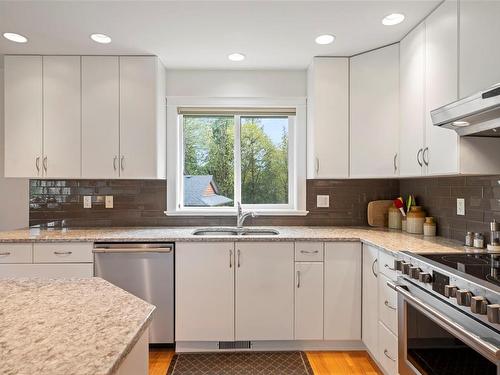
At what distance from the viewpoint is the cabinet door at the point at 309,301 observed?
2535mm

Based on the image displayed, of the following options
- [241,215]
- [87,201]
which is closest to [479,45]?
[241,215]

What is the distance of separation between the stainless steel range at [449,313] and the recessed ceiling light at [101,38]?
2.51m

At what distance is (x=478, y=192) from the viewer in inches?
85.7

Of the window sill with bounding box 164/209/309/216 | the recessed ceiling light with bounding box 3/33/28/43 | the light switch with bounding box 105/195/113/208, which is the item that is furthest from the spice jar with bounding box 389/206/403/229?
the recessed ceiling light with bounding box 3/33/28/43

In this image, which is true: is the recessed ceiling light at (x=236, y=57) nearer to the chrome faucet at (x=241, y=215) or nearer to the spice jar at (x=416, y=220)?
the chrome faucet at (x=241, y=215)

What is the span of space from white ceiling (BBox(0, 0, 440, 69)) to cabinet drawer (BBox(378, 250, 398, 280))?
1.54 meters

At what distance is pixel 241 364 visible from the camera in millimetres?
2391

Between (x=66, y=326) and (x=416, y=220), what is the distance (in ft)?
8.24

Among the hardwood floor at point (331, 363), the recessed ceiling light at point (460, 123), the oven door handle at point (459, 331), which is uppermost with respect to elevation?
the recessed ceiling light at point (460, 123)

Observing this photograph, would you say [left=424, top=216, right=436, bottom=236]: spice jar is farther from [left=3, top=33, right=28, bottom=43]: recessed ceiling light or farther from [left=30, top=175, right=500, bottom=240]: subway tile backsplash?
[left=3, top=33, right=28, bottom=43]: recessed ceiling light

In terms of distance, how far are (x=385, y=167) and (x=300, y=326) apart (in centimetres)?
140

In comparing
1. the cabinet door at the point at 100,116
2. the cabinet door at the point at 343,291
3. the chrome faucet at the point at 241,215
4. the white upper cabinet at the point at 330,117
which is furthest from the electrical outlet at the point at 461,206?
the cabinet door at the point at 100,116

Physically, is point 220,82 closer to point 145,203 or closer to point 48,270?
point 145,203

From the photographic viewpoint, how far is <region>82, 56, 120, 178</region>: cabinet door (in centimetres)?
282
